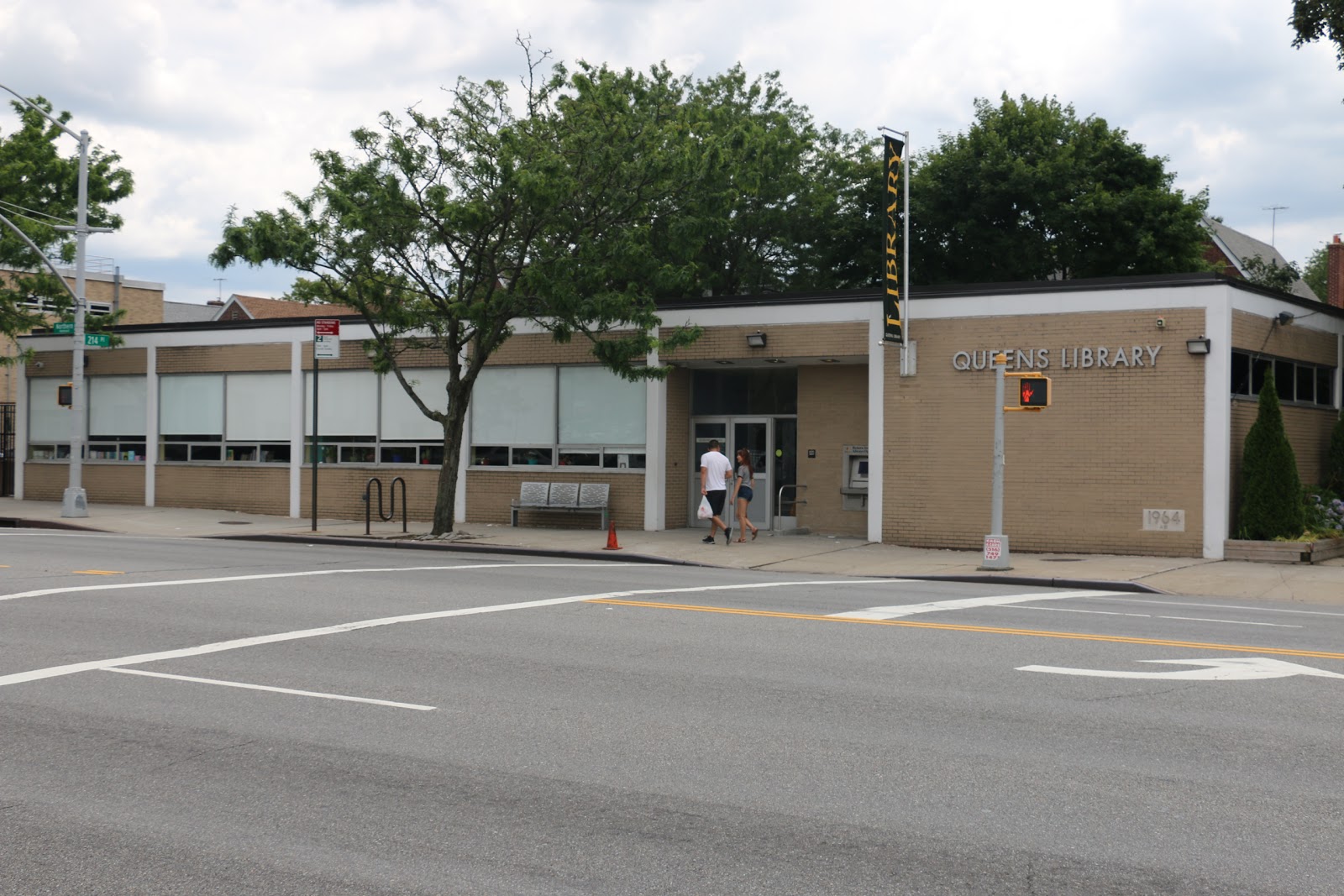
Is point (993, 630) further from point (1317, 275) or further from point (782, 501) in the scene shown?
point (1317, 275)

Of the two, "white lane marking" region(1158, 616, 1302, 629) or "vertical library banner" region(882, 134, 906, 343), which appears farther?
"vertical library banner" region(882, 134, 906, 343)

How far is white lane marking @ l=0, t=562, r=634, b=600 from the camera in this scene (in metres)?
13.6

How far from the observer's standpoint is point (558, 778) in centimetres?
641

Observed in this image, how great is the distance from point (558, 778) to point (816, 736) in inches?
63.8

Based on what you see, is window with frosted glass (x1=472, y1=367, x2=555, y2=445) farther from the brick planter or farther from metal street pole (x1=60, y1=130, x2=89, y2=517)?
the brick planter

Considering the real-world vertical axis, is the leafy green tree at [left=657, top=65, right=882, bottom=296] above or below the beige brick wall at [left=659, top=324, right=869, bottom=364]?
above

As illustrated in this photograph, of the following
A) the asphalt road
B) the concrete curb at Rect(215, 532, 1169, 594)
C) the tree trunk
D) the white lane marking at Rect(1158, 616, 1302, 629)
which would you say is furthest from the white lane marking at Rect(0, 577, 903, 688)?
the tree trunk

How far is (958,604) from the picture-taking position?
1373 cm

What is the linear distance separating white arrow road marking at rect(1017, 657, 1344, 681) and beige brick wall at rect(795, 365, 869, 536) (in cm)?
1368

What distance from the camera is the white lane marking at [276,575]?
536 inches

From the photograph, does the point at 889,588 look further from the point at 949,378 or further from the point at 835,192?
the point at 835,192

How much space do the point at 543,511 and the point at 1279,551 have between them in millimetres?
13044

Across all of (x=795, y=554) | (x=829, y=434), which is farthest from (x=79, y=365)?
(x=795, y=554)

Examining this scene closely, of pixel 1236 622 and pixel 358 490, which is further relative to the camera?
pixel 358 490
